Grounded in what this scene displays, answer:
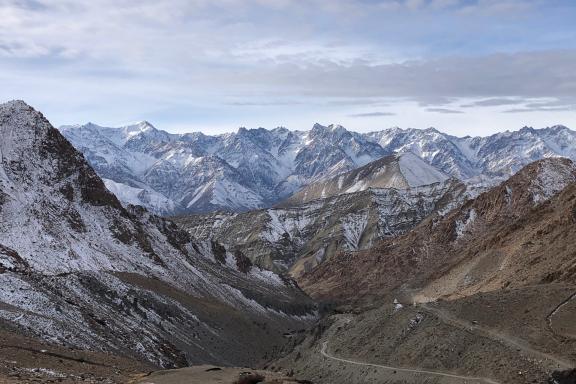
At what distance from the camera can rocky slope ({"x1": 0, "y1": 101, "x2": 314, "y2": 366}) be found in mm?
73000

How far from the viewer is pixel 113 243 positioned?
13188 centimetres

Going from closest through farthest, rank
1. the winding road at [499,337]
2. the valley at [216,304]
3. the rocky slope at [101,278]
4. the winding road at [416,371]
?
the winding road at [416,371], the winding road at [499,337], the valley at [216,304], the rocky slope at [101,278]

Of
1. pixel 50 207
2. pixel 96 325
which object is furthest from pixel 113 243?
pixel 96 325

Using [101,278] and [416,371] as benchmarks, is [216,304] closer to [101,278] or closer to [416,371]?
[101,278]

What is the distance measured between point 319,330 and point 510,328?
1148 inches

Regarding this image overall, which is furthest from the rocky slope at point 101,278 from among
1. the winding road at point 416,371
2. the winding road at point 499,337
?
the winding road at point 499,337

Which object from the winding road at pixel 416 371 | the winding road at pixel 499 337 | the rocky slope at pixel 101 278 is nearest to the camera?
the winding road at pixel 416 371

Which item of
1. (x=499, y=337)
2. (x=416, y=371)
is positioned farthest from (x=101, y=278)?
(x=499, y=337)

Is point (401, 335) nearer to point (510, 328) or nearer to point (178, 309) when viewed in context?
point (510, 328)

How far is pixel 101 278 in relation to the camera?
348 feet

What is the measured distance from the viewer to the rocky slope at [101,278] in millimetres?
73000

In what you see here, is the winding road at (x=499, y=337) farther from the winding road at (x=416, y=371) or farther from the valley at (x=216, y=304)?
the winding road at (x=416, y=371)

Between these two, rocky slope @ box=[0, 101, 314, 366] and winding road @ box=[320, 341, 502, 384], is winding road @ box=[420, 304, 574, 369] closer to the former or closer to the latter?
winding road @ box=[320, 341, 502, 384]

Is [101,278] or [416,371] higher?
[101,278]
